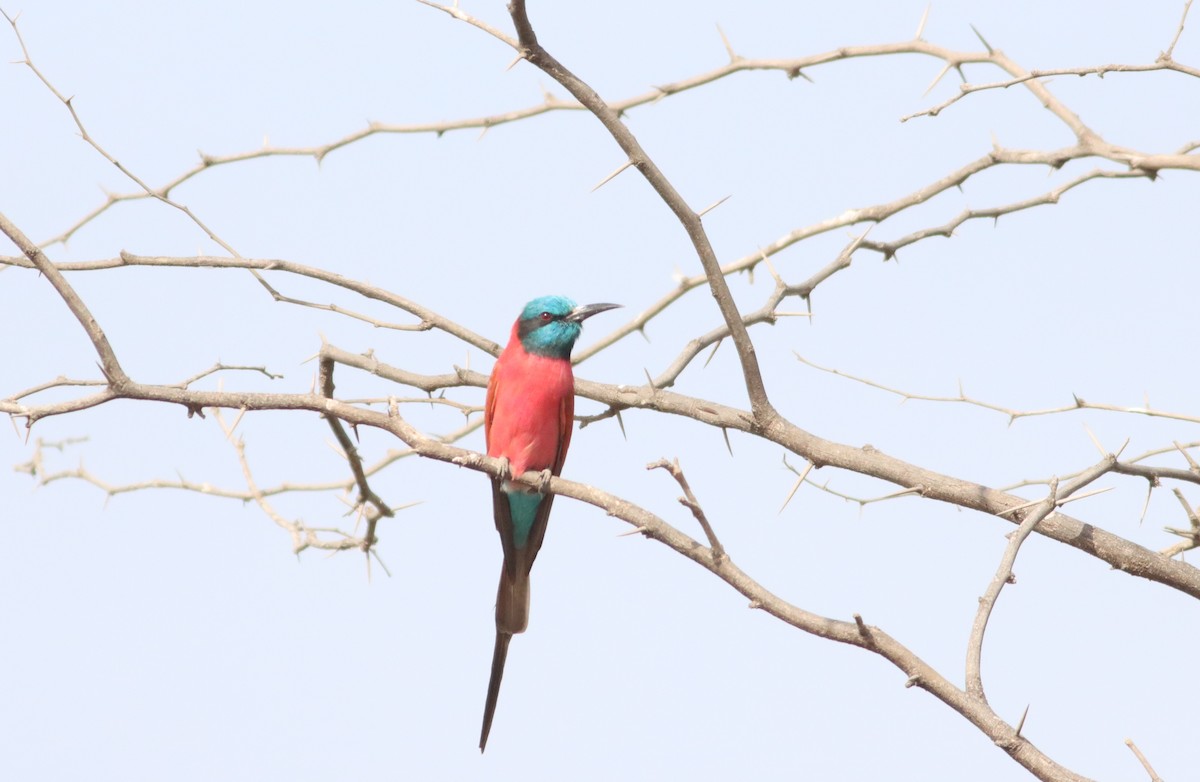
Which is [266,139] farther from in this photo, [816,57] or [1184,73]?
[1184,73]

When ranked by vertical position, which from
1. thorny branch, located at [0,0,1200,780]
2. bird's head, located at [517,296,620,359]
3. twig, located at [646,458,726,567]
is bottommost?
twig, located at [646,458,726,567]

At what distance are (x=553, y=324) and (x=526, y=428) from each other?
2.05 ft

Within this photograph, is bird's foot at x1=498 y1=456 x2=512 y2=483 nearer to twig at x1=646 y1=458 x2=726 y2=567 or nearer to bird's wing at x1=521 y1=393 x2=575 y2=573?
bird's wing at x1=521 y1=393 x2=575 y2=573

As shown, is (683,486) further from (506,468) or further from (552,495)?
(552,495)

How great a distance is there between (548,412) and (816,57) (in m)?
2.05

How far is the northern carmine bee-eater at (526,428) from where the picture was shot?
6.23 meters

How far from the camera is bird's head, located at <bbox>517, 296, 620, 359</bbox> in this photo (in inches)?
256

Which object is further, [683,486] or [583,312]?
[583,312]

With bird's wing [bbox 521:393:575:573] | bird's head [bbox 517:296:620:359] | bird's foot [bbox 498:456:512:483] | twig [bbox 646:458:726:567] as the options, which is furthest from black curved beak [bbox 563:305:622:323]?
twig [bbox 646:458:726:567]

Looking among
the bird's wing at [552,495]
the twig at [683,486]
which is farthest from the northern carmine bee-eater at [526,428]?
the twig at [683,486]

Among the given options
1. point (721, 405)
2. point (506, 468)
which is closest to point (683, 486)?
point (721, 405)

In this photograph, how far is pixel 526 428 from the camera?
622cm

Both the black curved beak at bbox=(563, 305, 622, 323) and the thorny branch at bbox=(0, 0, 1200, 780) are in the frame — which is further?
the black curved beak at bbox=(563, 305, 622, 323)

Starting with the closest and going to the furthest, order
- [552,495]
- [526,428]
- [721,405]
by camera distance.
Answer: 1. [721,405]
2. [526,428]
3. [552,495]
